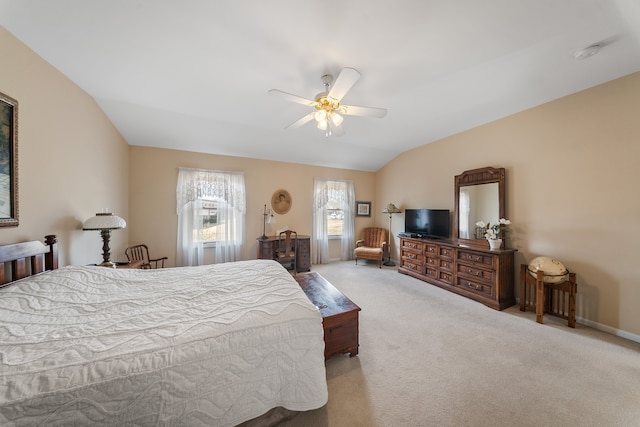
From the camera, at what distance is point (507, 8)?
1566 mm

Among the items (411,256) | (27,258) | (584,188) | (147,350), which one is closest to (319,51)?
(147,350)

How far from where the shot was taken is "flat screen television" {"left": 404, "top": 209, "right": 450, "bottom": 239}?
4.03m

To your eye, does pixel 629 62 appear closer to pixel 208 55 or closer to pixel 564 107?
pixel 564 107

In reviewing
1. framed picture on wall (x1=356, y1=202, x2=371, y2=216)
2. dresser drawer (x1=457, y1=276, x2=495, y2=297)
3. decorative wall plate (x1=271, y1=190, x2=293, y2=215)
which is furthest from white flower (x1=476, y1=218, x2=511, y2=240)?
decorative wall plate (x1=271, y1=190, x2=293, y2=215)

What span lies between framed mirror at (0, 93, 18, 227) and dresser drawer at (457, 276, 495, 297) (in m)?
5.06

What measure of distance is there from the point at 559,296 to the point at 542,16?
3.07 m

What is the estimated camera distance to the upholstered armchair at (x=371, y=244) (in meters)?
4.89

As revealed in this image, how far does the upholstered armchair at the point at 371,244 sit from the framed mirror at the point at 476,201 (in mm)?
1614

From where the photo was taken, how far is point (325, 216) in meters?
5.38

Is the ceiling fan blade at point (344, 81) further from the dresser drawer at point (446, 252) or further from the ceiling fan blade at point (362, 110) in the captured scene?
the dresser drawer at point (446, 252)

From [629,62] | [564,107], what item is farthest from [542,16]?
[564,107]

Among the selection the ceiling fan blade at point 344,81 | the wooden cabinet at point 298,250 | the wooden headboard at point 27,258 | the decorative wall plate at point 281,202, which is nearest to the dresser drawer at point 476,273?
the wooden cabinet at point 298,250

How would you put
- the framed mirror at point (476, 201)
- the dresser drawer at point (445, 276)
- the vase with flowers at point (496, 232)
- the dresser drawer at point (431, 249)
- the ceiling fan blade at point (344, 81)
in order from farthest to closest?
the dresser drawer at point (431, 249), the dresser drawer at point (445, 276), the framed mirror at point (476, 201), the vase with flowers at point (496, 232), the ceiling fan blade at point (344, 81)

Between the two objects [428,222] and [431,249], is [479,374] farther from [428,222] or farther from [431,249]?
[428,222]
